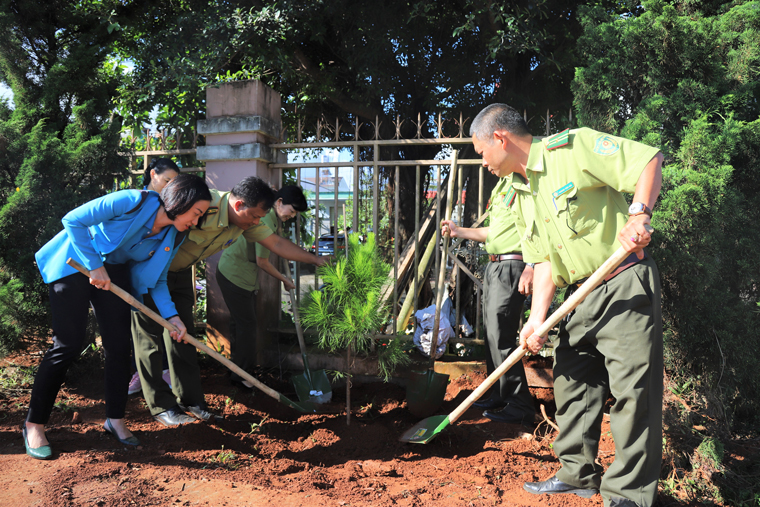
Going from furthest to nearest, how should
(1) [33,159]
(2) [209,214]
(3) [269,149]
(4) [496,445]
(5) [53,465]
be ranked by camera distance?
(3) [269,149] → (1) [33,159] → (2) [209,214] → (4) [496,445] → (5) [53,465]

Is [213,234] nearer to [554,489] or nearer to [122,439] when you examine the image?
[122,439]

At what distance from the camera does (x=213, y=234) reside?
3471 millimetres

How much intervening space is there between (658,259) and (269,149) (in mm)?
3231

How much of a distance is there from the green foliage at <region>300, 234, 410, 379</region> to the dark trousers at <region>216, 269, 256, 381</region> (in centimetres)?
86

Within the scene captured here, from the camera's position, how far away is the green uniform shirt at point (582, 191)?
2154mm

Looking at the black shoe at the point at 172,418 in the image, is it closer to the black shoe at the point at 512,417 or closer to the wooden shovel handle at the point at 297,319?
the wooden shovel handle at the point at 297,319

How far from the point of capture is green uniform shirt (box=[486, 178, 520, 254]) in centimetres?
331

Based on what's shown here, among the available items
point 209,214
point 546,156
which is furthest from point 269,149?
point 546,156

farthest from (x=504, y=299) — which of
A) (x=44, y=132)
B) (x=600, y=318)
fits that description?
(x=44, y=132)

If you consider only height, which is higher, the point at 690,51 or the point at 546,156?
the point at 690,51

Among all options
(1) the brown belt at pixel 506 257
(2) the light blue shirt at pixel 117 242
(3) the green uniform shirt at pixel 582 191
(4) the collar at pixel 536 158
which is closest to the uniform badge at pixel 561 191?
(3) the green uniform shirt at pixel 582 191

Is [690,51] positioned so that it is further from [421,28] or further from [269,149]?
[421,28]

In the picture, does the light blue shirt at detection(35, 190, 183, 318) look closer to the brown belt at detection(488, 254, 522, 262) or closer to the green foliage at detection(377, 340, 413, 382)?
the green foliage at detection(377, 340, 413, 382)

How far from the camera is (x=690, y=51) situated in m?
3.04
